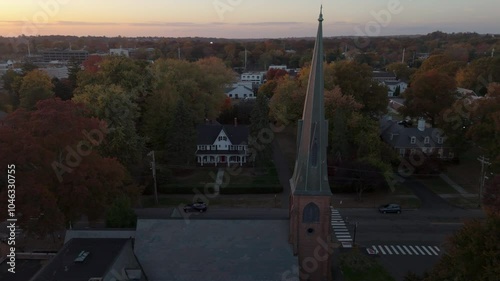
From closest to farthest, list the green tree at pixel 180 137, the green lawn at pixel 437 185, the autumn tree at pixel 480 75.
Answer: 1. the green lawn at pixel 437 185
2. the green tree at pixel 180 137
3. the autumn tree at pixel 480 75

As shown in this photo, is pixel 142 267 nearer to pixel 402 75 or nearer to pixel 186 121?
pixel 186 121

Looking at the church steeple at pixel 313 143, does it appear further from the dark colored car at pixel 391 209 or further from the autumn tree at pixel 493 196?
the dark colored car at pixel 391 209

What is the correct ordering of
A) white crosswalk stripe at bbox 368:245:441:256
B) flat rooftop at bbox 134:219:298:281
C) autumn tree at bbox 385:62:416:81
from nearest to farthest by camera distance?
1. flat rooftop at bbox 134:219:298:281
2. white crosswalk stripe at bbox 368:245:441:256
3. autumn tree at bbox 385:62:416:81

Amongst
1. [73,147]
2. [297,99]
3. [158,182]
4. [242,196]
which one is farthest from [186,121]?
[73,147]

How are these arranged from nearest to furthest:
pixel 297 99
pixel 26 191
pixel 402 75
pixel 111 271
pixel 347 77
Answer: pixel 111 271
pixel 26 191
pixel 297 99
pixel 347 77
pixel 402 75

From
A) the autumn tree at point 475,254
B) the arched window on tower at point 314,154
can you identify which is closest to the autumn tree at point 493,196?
the autumn tree at point 475,254

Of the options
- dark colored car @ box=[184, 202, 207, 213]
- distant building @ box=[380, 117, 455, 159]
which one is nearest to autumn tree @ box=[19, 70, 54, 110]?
dark colored car @ box=[184, 202, 207, 213]

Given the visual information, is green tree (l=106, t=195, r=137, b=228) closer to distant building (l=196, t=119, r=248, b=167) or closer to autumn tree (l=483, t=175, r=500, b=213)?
distant building (l=196, t=119, r=248, b=167)
